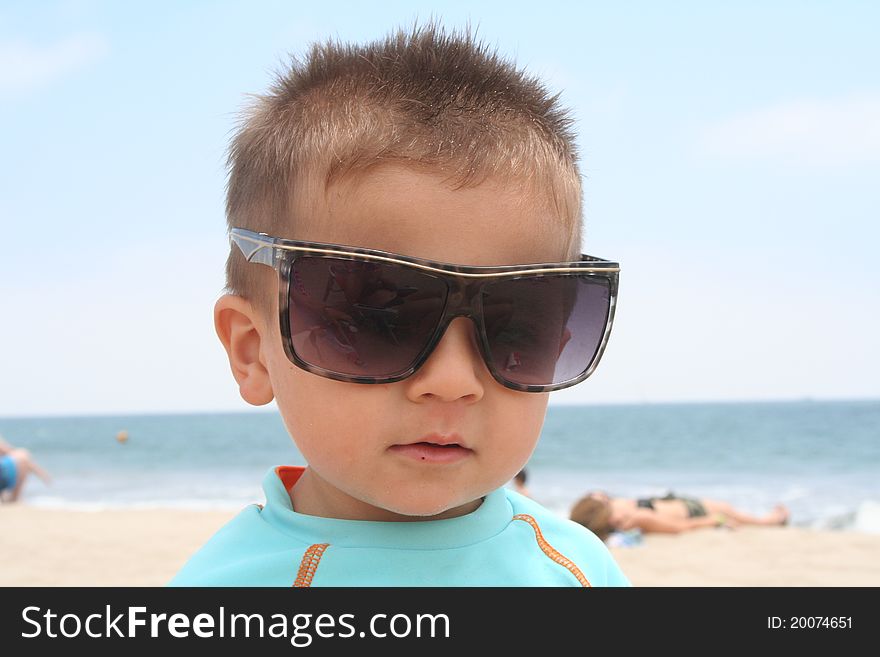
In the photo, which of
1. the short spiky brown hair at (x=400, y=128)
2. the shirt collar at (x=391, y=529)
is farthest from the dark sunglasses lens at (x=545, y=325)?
the shirt collar at (x=391, y=529)

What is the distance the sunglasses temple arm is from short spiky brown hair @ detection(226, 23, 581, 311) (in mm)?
41

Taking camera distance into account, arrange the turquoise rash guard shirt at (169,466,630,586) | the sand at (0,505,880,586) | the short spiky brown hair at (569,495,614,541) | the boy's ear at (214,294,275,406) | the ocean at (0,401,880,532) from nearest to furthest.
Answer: the turquoise rash guard shirt at (169,466,630,586)
the boy's ear at (214,294,275,406)
the sand at (0,505,880,586)
the short spiky brown hair at (569,495,614,541)
the ocean at (0,401,880,532)

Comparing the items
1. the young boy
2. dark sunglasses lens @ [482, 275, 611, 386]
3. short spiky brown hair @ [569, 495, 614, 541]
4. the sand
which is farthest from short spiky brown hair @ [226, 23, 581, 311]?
short spiky brown hair @ [569, 495, 614, 541]

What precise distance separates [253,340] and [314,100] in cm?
55

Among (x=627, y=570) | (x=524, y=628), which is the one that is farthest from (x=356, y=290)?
(x=627, y=570)

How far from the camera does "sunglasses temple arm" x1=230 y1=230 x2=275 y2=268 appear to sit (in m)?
1.56

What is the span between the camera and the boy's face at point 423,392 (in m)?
1.44

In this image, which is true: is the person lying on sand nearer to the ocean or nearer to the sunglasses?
the ocean

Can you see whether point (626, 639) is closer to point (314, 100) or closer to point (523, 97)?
point (523, 97)

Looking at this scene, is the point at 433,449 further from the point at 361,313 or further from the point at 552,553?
the point at 552,553

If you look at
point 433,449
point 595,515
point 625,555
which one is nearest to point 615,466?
point 595,515

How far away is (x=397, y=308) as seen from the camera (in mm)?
1455

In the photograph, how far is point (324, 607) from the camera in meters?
1.51

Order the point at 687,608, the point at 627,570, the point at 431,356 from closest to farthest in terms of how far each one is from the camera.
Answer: the point at 431,356
the point at 687,608
the point at 627,570
